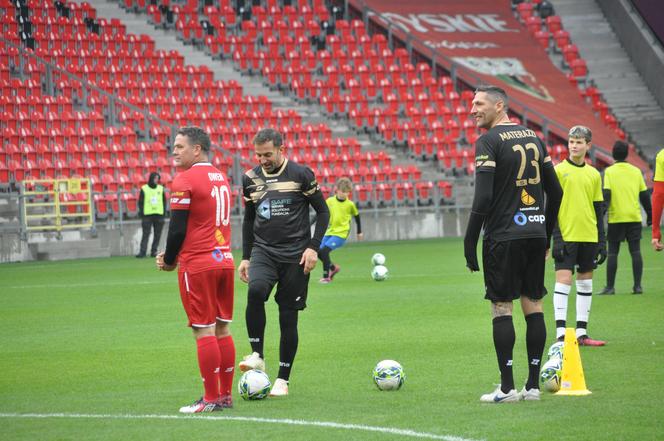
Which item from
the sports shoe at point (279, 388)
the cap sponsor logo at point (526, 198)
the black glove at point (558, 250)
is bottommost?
the sports shoe at point (279, 388)

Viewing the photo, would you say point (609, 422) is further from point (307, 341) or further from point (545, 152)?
point (307, 341)

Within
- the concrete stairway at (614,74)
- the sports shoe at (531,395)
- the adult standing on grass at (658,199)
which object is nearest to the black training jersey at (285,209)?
the sports shoe at (531,395)

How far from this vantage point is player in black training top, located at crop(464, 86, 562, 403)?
7.96 meters

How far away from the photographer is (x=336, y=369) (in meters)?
10.1

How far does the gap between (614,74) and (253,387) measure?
36.6 m

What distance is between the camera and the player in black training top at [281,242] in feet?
29.2

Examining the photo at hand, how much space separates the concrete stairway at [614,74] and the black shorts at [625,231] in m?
24.7

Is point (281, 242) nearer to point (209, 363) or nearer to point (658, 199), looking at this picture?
point (209, 363)

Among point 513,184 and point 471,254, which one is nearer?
point 471,254

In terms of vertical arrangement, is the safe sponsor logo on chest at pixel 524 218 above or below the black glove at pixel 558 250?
above

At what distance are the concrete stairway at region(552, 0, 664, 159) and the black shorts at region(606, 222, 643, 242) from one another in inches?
973

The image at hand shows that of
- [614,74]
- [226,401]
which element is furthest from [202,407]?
[614,74]

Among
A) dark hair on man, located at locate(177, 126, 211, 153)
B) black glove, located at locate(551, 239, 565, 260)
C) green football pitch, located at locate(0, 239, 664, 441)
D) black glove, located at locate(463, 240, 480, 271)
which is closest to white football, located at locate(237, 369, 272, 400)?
green football pitch, located at locate(0, 239, 664, 441)

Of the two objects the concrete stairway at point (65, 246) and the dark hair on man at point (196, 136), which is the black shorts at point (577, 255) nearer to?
the dark hair on man at point (196, 136)
